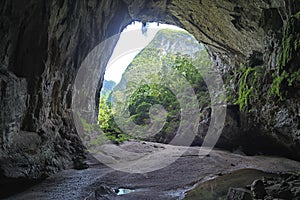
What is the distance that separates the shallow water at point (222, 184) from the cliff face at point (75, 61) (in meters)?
2.47

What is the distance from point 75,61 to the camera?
11.3 m

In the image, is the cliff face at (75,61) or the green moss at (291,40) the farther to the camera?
the green moss at (291,40)

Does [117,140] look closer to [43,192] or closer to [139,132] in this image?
[139,132]

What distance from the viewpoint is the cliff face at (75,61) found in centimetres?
670

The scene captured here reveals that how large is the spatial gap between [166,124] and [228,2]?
11.9 meters

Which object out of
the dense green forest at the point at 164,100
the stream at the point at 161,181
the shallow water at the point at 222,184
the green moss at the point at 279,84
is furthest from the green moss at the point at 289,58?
the dense green forest at the point at 164,100

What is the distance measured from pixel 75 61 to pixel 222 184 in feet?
24.6

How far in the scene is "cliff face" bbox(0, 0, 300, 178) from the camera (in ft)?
22.0

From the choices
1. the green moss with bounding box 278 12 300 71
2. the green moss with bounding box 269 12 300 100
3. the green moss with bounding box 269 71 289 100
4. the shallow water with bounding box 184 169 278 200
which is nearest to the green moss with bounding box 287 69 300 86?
the green moss with bounding box 269 12 300 100

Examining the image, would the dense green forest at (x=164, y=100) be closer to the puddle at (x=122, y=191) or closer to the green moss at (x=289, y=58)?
the green moss at (x=289, y=58)

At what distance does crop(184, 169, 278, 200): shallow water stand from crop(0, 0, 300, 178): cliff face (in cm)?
247

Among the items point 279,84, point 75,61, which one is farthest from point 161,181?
point 75,61

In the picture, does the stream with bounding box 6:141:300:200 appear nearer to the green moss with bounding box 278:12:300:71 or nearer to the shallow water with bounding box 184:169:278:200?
the shallow water with bounding box 184:169:278:200

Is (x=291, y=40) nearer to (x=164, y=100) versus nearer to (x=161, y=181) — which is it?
(x=161, y=181)
